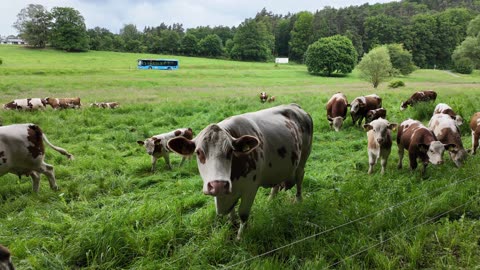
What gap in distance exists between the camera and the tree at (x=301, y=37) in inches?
4102

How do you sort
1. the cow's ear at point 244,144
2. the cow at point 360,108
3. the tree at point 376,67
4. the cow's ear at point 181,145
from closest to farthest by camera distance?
the cow's ear at point 244,144
the cow's ear at point 181,145
the cow at point 360,108
the tree at point 376,67

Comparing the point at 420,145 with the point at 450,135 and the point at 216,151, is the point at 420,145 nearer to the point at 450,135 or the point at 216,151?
the point at 450,135

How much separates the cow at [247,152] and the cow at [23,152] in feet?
13.7

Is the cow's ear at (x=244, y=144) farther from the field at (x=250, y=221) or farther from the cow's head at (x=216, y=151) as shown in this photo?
the field at (x=250, y=221)

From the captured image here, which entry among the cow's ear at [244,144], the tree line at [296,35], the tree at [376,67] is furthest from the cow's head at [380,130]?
the tree line at [296,35]

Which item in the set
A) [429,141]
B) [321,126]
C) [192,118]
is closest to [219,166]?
[429,141]

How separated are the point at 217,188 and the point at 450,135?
695cm

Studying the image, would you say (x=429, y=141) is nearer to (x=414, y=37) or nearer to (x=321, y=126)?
(x=321, y=126)

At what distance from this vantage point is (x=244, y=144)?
152 inches

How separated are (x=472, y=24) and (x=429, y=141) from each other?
52.4 metres

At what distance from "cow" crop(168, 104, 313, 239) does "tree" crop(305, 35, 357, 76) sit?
7002cm

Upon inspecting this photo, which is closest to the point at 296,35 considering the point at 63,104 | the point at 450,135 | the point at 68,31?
the point at 68,31

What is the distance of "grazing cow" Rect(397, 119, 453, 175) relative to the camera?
7.05 meters

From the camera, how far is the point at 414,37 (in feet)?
306
